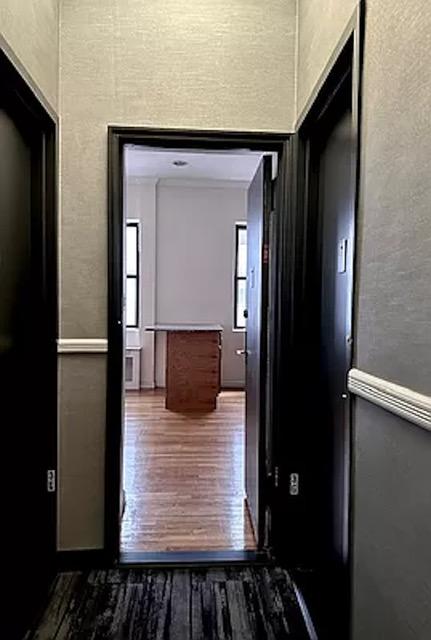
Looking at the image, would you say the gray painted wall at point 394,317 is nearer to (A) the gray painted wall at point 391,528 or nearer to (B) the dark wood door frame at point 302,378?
(A) the gray painted wall at point 391,528

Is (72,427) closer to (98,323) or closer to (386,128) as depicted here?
(98,323)

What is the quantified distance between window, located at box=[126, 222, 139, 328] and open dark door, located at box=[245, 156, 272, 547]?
3852 millimetres

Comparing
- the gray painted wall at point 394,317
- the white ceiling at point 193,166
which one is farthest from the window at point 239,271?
the gray painted wall at point 394,317

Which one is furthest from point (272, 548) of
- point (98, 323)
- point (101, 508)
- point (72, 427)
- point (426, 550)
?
point (426, 550)

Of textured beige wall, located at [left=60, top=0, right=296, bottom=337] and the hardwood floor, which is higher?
textured beige wall, located at [left=60, top=0, right=296, bottom=337]

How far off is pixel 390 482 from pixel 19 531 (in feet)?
4.77

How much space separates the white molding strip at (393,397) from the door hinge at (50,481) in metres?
1.47

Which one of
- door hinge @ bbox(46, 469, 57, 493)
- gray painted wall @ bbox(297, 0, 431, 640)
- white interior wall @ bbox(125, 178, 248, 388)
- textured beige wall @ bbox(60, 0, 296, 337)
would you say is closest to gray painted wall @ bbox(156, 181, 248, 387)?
white interior wall @ bbox(125, 178, 248, 388)

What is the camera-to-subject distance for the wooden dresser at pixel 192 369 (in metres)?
5.69

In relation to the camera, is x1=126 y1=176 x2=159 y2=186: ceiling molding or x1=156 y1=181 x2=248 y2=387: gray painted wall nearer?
x1=126 y1=176 x2=159 y2=186: ceiling molding

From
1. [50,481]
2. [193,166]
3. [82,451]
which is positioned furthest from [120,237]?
[193,166]

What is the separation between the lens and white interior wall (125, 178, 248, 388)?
21.9 feet

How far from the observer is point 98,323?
238cm

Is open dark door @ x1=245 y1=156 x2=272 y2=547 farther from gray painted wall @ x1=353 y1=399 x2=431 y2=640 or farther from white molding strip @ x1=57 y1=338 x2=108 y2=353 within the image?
gray painted wall @ x1=353 y1=399 x2=431 y2=640
